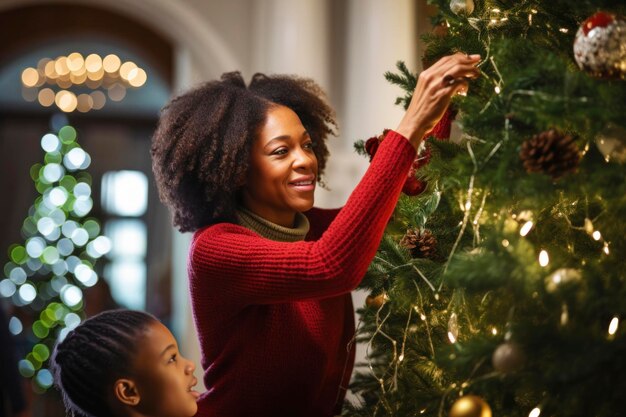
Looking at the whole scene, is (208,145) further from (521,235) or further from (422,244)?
(521,235)

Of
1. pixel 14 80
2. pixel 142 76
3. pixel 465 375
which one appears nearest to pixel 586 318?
pixel 465 375

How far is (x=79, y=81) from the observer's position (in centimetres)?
679

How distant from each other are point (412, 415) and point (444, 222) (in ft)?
1.10

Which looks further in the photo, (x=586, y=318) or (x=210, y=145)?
(x=210, y=145)

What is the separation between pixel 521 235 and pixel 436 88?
264mm

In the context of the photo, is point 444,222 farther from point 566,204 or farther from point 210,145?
point 210,145

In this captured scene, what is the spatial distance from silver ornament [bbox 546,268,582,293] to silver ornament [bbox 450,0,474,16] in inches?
21.5

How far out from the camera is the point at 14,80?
754 centimetres

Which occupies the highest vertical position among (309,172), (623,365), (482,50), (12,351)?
(482,50)

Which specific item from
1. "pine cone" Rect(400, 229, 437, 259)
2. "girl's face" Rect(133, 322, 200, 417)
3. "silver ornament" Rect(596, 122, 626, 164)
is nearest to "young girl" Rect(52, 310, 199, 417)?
"girl's face" Rect(133, 322, 200, 417)

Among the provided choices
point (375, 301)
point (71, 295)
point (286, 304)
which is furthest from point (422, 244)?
point (71, 295)

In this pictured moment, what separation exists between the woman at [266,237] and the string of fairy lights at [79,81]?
17.7 ft

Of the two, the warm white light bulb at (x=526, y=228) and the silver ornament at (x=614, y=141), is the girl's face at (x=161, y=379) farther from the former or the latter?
the silver ornament at (x=614, y=141)

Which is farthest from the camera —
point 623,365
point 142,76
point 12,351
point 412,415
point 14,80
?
point 14,80
